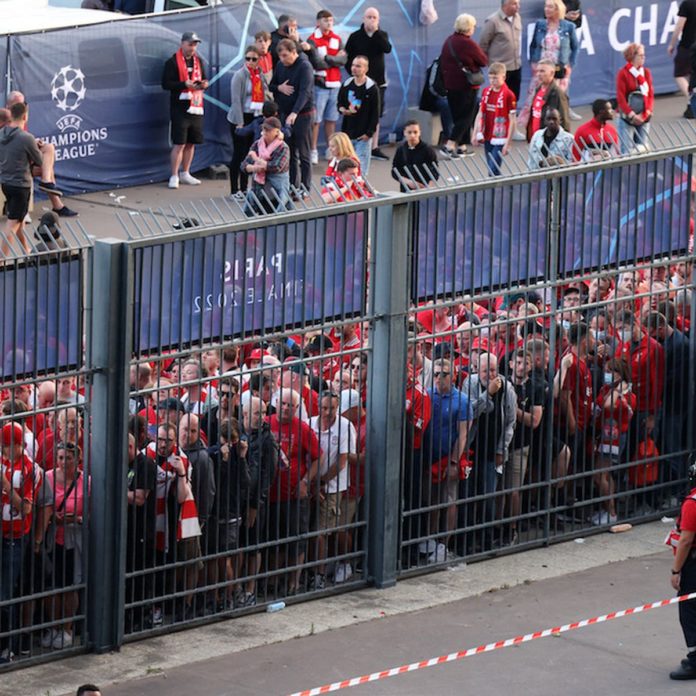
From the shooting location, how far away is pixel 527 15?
26.2m

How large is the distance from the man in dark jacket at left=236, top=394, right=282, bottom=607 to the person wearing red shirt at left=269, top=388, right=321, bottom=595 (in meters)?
0.08

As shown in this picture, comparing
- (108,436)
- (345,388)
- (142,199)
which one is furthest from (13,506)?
(142,199)

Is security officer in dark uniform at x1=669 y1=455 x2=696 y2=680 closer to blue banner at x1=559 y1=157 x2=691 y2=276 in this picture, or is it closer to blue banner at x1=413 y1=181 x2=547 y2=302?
blue banner at x1=413 y1=181 x2=547 y2=302

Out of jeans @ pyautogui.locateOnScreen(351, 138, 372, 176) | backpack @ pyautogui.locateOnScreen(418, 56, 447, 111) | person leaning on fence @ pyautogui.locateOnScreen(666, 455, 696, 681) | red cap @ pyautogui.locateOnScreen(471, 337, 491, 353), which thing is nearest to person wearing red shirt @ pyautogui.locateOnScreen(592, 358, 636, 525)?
red cap @ pyautogui.locateOnScreen(471, 337, 491, 353)

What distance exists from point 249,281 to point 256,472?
1.18 m

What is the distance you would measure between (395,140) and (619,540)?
12.0 m

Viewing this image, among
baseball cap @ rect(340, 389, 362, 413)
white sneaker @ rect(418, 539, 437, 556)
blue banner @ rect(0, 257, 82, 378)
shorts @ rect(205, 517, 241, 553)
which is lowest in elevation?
white sneaker @ rect(418, 539, 437, 556)

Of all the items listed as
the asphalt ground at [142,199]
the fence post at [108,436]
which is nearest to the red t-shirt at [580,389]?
the fence post at [108,436]

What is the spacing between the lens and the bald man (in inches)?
792

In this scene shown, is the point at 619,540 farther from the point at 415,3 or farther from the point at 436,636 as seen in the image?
the point at 415,3

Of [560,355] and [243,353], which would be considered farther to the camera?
[560,355]

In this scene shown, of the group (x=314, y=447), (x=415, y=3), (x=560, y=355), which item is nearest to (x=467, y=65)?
(x=415, y=3)

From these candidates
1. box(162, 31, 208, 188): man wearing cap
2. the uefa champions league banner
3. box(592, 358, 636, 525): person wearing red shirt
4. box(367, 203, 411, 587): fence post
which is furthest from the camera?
box(162, 31, 208, 188): man wearing cap

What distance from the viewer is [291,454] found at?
493 inches
